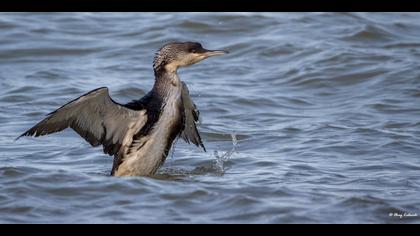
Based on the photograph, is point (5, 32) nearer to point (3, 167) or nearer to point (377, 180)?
point (3, 167)

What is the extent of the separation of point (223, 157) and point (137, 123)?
5.16 feet

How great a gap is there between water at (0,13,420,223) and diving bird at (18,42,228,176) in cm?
30

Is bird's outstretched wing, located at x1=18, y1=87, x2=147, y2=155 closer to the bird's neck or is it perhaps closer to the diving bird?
the diving bird

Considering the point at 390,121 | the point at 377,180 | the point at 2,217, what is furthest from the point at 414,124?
the point at 2,217

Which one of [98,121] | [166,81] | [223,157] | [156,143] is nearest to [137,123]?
[156,143]

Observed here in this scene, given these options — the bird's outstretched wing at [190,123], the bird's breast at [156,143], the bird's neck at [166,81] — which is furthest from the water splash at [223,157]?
the bird's neck at [166,81]

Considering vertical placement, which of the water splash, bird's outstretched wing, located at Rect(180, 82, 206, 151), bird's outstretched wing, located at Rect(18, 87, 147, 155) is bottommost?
the water splash

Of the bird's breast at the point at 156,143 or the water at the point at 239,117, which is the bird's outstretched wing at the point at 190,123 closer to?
the water at the point at 239,117

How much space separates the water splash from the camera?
993cm

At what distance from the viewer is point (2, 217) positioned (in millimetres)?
7828

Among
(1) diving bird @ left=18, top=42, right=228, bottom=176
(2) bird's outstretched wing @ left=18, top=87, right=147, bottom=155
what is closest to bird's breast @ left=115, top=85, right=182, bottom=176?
(1) diving bird @ left=18, top=42, right=228, bottom=176

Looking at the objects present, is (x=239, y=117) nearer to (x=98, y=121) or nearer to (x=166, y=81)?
(x=166, y=81)

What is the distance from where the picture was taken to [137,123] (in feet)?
29.8
